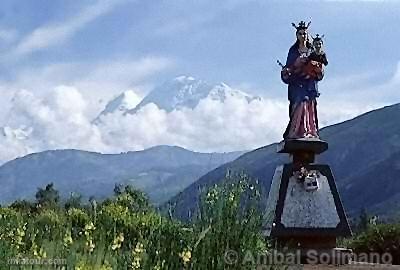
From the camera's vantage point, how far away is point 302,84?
1337cm

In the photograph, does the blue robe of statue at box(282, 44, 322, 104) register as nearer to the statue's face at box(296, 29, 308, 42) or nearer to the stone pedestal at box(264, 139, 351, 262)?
the statue's face at box(296, 29, 308, 42)

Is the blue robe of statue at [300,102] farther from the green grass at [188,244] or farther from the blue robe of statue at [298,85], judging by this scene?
the green grass at [188,244]

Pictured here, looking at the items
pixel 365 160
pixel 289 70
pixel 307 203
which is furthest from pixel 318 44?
pixel 365 160

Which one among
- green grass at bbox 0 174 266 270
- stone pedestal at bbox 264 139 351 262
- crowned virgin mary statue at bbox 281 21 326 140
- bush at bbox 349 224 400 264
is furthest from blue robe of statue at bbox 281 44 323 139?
green grass at bbox 0 174 266 270

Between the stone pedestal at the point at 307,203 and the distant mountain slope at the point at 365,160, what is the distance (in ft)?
242

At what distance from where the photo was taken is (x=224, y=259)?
5.94 meters

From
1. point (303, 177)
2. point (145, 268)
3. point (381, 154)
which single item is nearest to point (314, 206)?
point (303, 177)

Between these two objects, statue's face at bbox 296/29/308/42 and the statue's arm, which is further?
statue's face at bbox 296/29/308/42

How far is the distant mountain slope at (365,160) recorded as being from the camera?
393 feet

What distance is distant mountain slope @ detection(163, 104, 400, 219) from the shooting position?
11969 centimetres

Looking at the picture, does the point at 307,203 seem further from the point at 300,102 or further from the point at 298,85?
the point at 298,85

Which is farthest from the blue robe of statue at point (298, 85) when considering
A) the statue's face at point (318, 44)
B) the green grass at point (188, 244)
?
the green grass at point (188, 244)

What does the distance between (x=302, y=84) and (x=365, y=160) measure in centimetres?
15591

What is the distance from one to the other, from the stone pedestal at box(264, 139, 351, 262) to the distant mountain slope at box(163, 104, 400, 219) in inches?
2900
